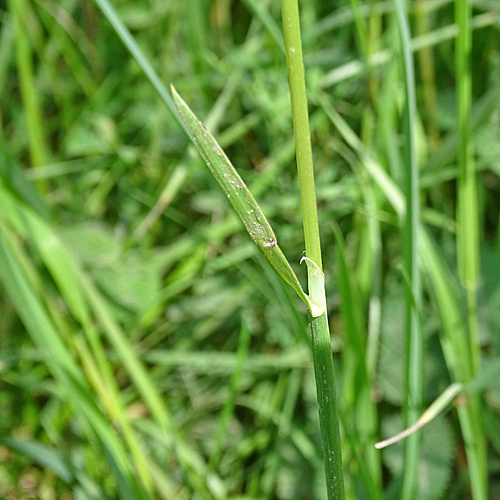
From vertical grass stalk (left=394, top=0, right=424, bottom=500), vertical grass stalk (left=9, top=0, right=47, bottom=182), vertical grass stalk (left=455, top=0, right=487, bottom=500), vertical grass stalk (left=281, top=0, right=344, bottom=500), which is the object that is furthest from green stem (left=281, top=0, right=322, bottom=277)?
vertical grass stalk (left=9, top=0, right=47, bottom=182)

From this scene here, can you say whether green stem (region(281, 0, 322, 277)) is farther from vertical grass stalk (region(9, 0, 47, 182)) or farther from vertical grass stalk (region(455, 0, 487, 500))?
vertical grass stalk (region(9, 0, 47, 182))

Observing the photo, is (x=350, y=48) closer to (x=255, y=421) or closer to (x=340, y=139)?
(x=340, y=139)

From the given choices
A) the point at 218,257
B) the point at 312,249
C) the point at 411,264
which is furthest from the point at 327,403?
the point at 218,257

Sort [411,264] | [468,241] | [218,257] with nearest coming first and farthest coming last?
[411,264]
[468,241]
[218,257]

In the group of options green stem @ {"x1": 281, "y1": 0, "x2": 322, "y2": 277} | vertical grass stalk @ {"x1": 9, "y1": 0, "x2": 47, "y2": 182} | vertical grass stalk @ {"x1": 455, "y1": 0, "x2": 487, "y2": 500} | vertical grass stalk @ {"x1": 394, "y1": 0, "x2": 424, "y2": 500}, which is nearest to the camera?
green stem @ {"x1": 281, "y1": 0, "x2": 322, "y2": 277}

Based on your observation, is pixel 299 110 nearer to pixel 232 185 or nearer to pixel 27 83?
pixel 232 185

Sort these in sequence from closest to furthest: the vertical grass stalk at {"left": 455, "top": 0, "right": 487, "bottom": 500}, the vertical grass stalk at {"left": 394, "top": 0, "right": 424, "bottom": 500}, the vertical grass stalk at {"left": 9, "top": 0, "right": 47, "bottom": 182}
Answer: the vertical grass stalk at {"left": 394, "top": 0, "right": 424, "bottom": 500} → the vertical grass stalk at {"left": 455, "top": 0, "right": 487, "bottom": 500} → the vertical grass stalk at {"left": 9, "top": 0, "right": 47, "bottom": 182}
